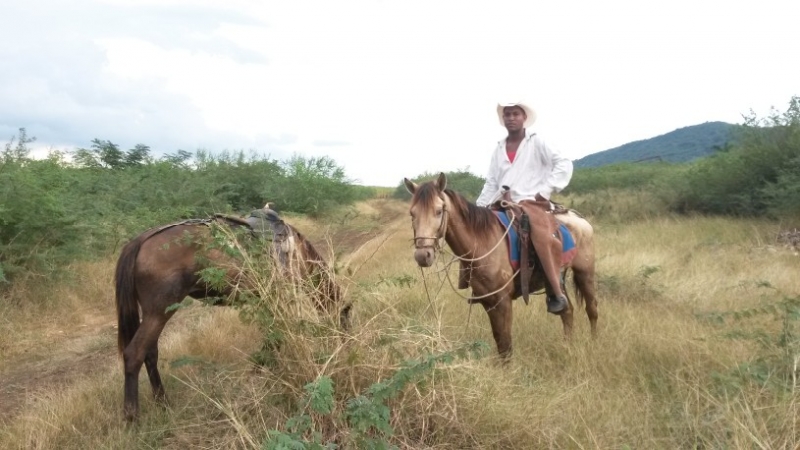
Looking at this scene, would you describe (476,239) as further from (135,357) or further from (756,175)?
(756,175)

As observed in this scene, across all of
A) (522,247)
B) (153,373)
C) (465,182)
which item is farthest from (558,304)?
(465,182)

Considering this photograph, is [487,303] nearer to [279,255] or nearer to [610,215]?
[279,255]

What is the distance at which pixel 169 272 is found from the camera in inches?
159

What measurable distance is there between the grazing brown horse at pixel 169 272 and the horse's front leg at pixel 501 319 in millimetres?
1443

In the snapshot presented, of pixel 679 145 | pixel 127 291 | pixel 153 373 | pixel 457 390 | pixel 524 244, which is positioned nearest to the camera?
pixel 457 390

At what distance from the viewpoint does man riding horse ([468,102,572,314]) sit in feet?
16.1

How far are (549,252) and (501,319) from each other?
0.75m

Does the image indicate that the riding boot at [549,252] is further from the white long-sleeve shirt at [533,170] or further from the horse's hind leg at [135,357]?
the horse's hind leg at [135,357]

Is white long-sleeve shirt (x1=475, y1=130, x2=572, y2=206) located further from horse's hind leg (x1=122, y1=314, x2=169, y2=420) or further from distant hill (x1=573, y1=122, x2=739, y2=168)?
distant hill (x1=573, y1=122, x2=739, y2=168)

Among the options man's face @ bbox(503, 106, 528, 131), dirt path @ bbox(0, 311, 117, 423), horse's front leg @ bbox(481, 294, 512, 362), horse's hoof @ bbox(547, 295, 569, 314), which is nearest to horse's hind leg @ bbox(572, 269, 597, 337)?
horse's hoof @ bbox(547, 295, 569, 314)

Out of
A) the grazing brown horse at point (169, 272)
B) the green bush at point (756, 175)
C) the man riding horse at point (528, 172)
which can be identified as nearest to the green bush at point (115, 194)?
the grazing brown horse at point (169, 272)

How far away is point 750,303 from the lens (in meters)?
6.16

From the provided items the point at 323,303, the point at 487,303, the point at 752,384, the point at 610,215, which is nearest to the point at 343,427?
the point at 323,303

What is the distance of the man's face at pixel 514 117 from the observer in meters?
5.25
